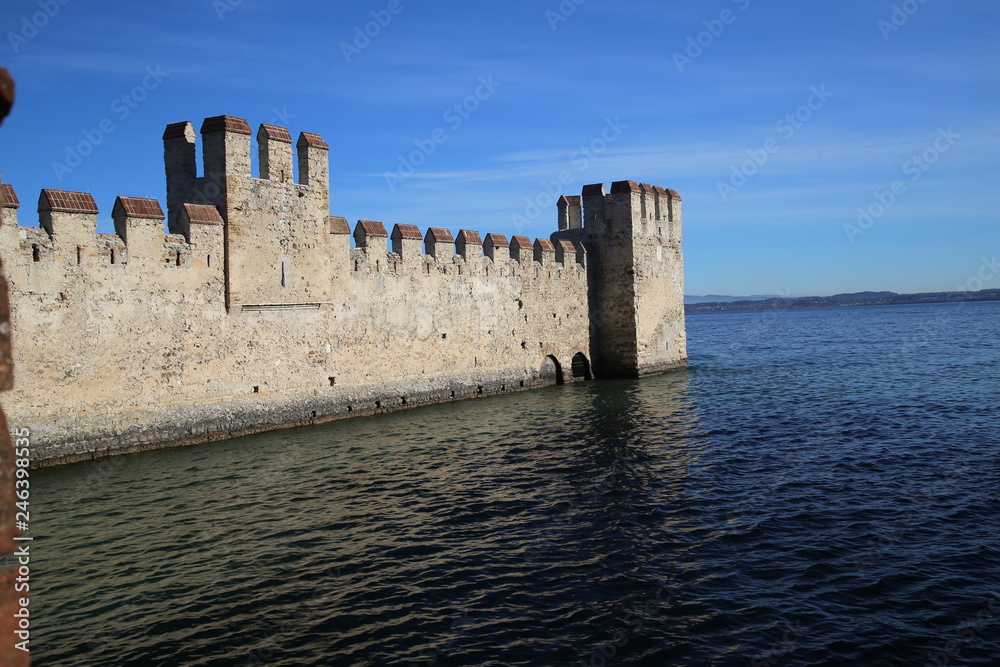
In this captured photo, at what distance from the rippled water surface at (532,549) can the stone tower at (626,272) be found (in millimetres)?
10297

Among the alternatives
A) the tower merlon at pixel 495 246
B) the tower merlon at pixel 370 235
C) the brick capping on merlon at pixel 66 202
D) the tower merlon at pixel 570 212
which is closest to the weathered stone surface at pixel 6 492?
the brick capping on merlon at pixel 66 202

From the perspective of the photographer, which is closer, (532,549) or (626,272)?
(532,549)

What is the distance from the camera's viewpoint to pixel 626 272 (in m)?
27.1

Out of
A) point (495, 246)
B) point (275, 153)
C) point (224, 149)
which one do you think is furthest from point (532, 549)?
point (495, 246)

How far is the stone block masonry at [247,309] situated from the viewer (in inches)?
531

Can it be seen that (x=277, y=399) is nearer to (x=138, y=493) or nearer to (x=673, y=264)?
(x=138, y=493)

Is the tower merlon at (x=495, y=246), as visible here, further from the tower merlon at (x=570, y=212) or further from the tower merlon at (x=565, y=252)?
the tower merlon at (x=570, y=212)

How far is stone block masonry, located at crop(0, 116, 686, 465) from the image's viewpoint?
44.2 feet

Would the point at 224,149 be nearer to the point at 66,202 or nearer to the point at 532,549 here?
the point at 66,202

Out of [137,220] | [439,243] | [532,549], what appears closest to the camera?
[532,549]

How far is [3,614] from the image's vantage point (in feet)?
7.52

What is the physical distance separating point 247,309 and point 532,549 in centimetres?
1028

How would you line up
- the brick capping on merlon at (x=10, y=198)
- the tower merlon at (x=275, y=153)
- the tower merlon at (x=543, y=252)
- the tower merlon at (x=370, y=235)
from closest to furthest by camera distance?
the brick capping on merlon at (x=10, y=198)
the tower merlon at (x=275, y=153)
the tower merlon at (x=370, y=235)
the tower merlon at (x=543, y=252)

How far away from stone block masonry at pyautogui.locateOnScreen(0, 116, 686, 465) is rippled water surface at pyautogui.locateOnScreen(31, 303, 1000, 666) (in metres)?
Answer: 1.18
